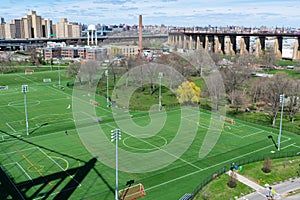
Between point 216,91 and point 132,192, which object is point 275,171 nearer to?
point 132,192

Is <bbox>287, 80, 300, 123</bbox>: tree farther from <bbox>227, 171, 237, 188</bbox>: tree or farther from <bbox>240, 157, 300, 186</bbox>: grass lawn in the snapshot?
<bbox>227, 171, 237, 188</bbox>: tree

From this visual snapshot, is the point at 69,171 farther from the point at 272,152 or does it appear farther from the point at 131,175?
the point at 272,152

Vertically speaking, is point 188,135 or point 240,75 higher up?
point 240,75

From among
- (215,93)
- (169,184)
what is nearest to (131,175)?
(169,184)

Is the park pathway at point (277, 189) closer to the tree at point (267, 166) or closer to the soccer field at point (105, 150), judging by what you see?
the tree at point (267, 166)

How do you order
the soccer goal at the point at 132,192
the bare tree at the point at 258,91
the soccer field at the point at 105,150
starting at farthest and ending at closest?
the bare tree at the point at 258,91, the soccer field at the point at 105,150, the soccer goal at the point at 132,192

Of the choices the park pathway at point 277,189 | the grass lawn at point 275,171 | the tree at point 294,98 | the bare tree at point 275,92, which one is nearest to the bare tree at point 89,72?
the bare tree at point 275,92
